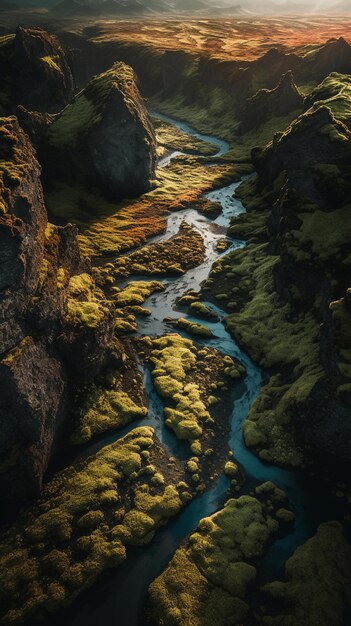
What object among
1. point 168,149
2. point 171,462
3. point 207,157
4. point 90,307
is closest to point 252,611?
point 171,462

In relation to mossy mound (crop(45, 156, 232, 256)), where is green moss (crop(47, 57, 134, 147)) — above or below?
above

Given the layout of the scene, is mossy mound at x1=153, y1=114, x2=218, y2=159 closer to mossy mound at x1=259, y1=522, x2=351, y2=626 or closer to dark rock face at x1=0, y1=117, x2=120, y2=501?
dark rock face at x1=0, y1=117, x2=120, y2=501

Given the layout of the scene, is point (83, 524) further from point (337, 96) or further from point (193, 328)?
point (337, 96)

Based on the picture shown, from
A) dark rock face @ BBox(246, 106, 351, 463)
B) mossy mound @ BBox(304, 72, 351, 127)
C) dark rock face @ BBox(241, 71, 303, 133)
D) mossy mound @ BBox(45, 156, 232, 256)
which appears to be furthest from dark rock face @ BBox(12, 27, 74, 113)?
dark rock face @ BBox(246, 106, 351, 463)

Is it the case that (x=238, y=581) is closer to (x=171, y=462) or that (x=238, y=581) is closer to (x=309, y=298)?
(x=171, y=462)

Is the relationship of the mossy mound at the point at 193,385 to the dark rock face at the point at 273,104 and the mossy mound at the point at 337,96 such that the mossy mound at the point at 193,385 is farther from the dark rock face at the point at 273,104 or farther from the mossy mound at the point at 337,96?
the dark rock face at the point at 273,104

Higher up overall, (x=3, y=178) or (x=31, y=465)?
(x=3, y=178)

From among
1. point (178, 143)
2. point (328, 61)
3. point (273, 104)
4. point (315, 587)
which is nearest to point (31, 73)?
point (178, 143)
